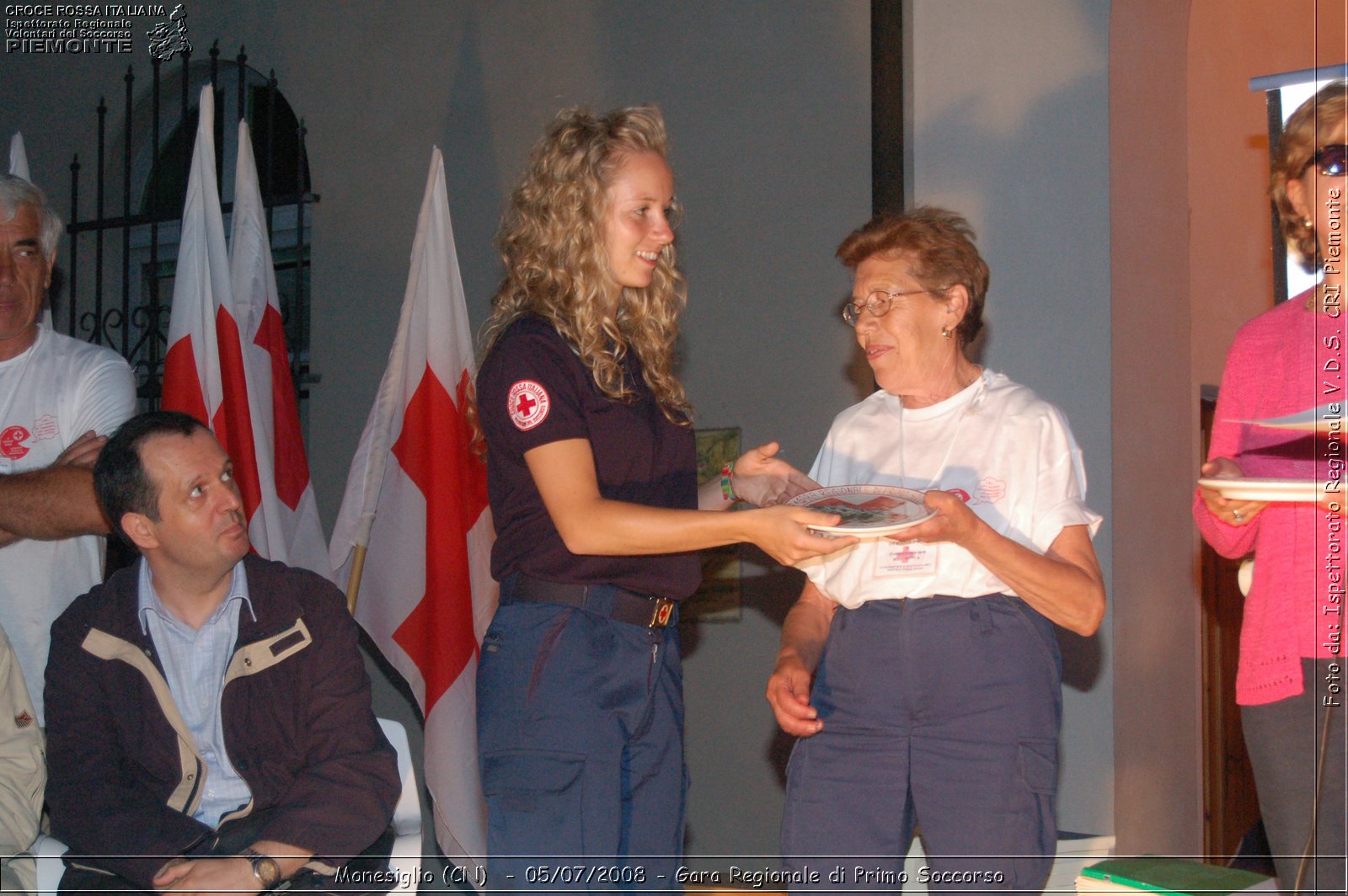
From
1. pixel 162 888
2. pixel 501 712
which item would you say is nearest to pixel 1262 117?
pixel 501 712

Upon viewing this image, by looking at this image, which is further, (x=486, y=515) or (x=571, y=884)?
(x=486, y=515)

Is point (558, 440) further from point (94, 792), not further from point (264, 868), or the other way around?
point (94, 792)

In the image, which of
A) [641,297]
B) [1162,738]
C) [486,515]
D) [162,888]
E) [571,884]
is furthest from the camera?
[486,515]

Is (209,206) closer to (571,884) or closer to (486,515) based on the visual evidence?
(486,515)

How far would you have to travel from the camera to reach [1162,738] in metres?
3.81

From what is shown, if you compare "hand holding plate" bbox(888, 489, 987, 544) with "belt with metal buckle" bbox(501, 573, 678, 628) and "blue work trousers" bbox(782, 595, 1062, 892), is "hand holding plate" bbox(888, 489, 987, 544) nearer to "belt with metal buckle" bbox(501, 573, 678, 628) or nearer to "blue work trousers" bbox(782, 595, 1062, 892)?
"blue work trousers" bbox(782, 595, 1062, 892)

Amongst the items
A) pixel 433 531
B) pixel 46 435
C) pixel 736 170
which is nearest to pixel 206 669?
pixel 46 435

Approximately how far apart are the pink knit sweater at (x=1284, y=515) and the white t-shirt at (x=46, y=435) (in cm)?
272

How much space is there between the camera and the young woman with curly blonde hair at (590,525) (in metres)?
2.12

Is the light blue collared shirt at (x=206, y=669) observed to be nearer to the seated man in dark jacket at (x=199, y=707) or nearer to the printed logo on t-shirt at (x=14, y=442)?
the seated man in dark jacket at (x=199, y=707)

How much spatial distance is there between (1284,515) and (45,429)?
2.97 m

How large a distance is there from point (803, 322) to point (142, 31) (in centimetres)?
366

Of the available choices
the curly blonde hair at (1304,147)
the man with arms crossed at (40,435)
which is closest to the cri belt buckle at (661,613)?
the curly blonde hair at (1304,147)

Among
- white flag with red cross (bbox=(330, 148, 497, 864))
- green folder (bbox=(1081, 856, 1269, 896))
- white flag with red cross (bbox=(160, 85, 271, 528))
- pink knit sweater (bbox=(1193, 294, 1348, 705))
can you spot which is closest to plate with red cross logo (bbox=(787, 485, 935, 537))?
pink knit sweater (bbox=(1193, 294, 1348, 705))
